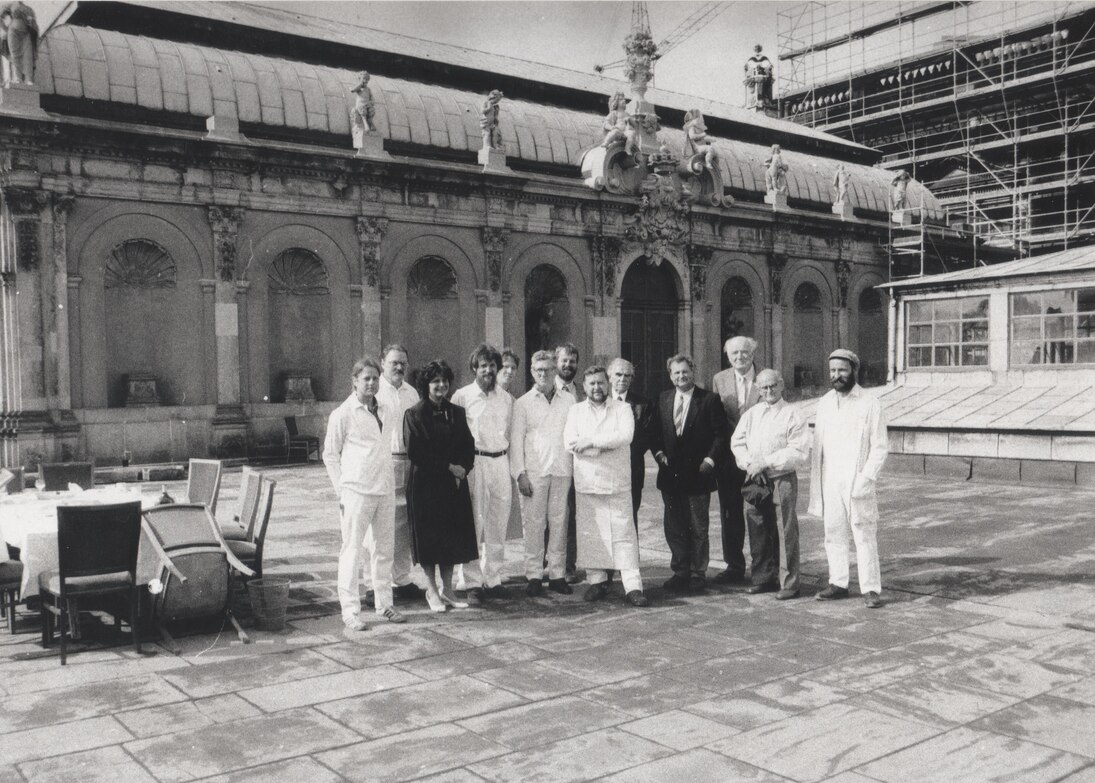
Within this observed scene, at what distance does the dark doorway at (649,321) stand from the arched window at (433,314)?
5204 millimetres

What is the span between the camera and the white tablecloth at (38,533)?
701 cm

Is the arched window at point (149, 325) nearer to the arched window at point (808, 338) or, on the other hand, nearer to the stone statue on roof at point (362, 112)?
the stone statue on roof at point (362, 112)

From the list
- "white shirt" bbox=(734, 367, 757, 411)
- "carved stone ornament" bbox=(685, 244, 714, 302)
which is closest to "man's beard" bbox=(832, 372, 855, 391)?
"white shirt" bbox=(734, 367, 757, 411)

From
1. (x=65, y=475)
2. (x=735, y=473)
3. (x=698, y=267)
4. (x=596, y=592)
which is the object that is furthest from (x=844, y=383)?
(x=698, y=267)

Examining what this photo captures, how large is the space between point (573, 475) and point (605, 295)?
56.8 ft

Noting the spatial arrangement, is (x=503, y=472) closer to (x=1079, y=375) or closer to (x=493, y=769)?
(x=493, y=769)

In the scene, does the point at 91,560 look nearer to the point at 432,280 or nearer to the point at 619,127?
the point at 432,280

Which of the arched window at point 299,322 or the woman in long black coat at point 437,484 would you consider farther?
the arched window at point 299,322

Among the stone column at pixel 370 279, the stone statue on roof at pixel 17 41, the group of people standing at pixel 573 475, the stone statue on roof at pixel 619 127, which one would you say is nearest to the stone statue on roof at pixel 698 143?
the stone statue on roof at pixel 619 127

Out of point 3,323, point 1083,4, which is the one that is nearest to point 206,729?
point 3,323

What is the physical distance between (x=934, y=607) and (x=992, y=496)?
7.26 m

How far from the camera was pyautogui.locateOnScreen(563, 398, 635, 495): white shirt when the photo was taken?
809 cm

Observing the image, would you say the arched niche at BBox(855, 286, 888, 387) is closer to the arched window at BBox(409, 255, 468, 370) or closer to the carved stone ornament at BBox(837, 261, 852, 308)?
the carved stone ornament at BBox(837, 261, 852, 308)

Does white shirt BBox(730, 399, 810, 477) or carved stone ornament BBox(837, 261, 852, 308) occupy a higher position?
carved stone ornament BBox(837, 261, 852, 308)
